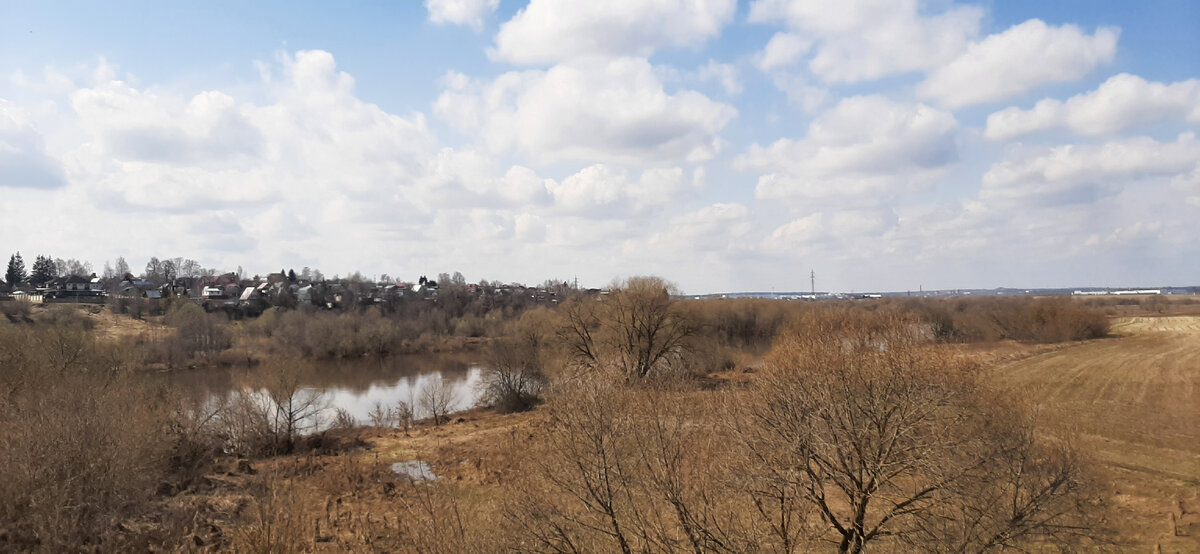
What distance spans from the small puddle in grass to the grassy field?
18644 millimetres

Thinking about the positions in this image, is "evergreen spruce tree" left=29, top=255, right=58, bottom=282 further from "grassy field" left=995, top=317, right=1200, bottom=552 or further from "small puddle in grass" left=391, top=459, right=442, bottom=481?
"grassy field" left=995, top=317, right=1200, bottom=552

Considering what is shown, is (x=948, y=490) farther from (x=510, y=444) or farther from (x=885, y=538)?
(x=510, y=444)

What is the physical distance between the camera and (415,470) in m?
21.7

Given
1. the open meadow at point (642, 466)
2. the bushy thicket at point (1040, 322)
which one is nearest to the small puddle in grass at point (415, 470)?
the open meadow at point (642, 466)


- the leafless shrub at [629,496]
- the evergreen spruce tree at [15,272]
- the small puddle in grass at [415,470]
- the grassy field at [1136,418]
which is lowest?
the small puddle in grass at [415,470]

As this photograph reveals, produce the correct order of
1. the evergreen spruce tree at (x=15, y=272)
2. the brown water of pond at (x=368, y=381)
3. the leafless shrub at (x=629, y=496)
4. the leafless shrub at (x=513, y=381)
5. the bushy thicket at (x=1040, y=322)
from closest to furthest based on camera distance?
1. the leafless shrub at (x=629, y=496)
2. the leafless shrub at (x=513, y=381)
3. the brown water of pond at (x=368, y=381)
4. the bushy thicket at (x=1040, y=322)
5. the evergreen spruce tree at (x=15, y=272)

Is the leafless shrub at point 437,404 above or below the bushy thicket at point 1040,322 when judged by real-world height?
below

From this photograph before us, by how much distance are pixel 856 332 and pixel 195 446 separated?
22324mm

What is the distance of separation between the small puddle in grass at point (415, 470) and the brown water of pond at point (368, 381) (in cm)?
917

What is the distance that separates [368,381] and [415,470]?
26.4 m

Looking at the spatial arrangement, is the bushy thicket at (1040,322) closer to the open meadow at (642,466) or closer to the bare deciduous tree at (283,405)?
the open meadow at (642,466)

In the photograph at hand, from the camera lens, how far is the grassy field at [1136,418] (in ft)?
44.5

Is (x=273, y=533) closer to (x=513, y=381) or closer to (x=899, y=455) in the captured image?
(x=899, y=455)

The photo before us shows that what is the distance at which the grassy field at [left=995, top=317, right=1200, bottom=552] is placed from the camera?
1356cm
